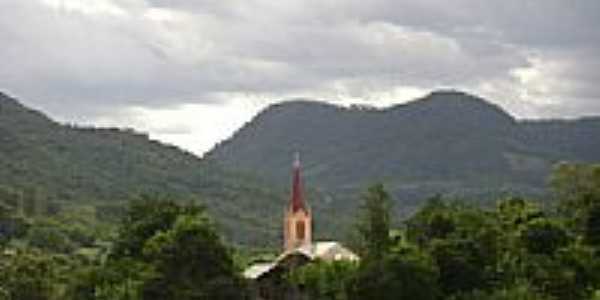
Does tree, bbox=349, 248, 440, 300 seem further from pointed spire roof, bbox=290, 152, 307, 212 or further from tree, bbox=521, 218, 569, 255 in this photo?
pointed spire roof, bbox=290, 152, 307, 212

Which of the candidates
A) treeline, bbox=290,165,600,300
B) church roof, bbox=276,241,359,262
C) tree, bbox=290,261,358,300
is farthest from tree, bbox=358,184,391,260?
church roof, bbox=276,241,359,262

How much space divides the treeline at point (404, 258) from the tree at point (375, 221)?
0.05 meters

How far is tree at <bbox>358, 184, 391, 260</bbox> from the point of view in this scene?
62.7 meters

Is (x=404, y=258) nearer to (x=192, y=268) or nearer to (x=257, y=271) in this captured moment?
(x=192, y=268)

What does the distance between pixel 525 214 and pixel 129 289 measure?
23.2 m

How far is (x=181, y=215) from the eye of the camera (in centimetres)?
7531

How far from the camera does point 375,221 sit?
63406mm

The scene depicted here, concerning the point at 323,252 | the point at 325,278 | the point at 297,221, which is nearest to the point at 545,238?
the point at 325,278

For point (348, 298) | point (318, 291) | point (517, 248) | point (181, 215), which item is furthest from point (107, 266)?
point (517, 248)

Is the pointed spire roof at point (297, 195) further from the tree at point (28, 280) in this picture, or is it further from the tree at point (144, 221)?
the tree at point (28, 280)

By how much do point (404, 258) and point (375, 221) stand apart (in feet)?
11.7

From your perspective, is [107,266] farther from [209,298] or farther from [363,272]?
[363,272]

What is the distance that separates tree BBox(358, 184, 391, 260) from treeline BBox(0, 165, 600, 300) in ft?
0.17

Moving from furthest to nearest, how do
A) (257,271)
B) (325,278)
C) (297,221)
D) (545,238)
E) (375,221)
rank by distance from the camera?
1. (297,221)
2. (257,271)
3. (325,278)
4. (545,238)
5. (375,221)
